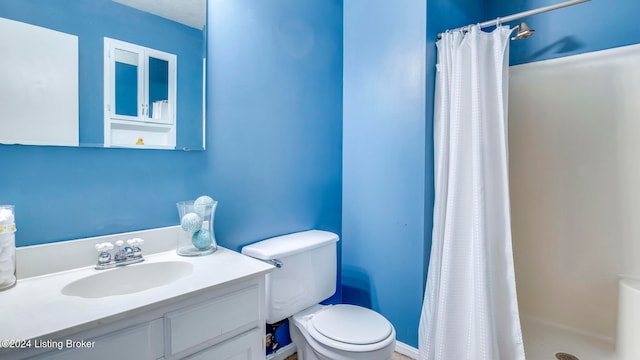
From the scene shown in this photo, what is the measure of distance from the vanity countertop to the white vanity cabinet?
0.03 metres

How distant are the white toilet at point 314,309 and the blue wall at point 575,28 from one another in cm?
182

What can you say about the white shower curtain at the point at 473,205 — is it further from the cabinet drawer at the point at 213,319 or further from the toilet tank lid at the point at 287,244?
the cabinet drawer at the point at 213,319

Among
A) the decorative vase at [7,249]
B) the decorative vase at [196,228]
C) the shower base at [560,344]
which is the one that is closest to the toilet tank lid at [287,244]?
the decorative vase at [196,228]

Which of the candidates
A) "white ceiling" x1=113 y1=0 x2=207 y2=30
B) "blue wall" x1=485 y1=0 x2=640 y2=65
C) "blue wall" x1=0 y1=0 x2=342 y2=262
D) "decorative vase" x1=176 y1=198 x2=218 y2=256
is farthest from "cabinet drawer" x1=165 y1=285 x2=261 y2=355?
"blue wall" x1=485 y1=0 x2=640 y2=65

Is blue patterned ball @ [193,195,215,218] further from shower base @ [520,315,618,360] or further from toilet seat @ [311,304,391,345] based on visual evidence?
shower base @ [520,315,618,360]

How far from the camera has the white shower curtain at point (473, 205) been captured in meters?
1.56

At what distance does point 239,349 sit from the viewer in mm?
1064

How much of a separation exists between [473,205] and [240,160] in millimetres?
1213

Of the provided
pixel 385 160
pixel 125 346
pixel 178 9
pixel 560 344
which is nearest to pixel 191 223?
pixel 125 346

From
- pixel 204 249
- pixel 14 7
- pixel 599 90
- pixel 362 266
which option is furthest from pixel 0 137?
pixel 599 90

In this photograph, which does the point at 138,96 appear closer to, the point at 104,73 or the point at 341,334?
the point at 104,73

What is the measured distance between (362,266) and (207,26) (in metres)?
1.65

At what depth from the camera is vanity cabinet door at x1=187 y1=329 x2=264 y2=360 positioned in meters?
0.99

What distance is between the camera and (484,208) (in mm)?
1562
